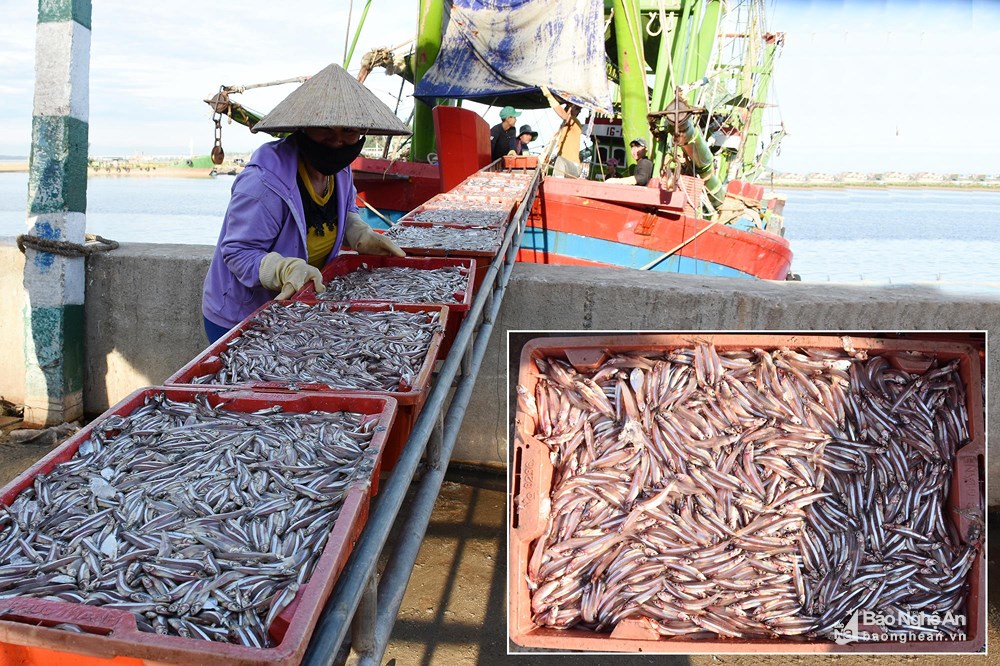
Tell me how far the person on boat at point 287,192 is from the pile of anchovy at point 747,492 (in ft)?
4.97

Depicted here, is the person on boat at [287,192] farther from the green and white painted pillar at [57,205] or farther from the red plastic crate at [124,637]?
the green and white painted pillar at [57,205]

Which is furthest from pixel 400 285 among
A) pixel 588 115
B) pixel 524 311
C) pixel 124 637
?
pixel 588 115

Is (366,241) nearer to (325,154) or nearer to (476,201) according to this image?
(325,154)

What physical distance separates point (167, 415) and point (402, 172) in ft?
30.0

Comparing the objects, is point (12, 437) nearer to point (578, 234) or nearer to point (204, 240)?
point (578, 234)

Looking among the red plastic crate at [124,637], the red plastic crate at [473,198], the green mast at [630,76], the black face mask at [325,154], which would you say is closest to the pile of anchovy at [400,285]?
the black face mask at [325,154]

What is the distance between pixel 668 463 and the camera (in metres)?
2.47

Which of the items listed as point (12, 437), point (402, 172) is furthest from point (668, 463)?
point (402, 172)

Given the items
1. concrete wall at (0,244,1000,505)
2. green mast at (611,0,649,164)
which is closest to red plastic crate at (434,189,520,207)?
concrete wall at (0,244,1000,505)

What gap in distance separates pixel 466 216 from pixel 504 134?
7.30m

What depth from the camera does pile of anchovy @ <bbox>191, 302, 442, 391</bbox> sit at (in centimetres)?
244

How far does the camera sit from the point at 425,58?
39.3 ft

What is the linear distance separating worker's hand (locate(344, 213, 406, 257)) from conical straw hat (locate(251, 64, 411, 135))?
0.74 meters

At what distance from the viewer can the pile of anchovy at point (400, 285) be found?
3.35 metres
